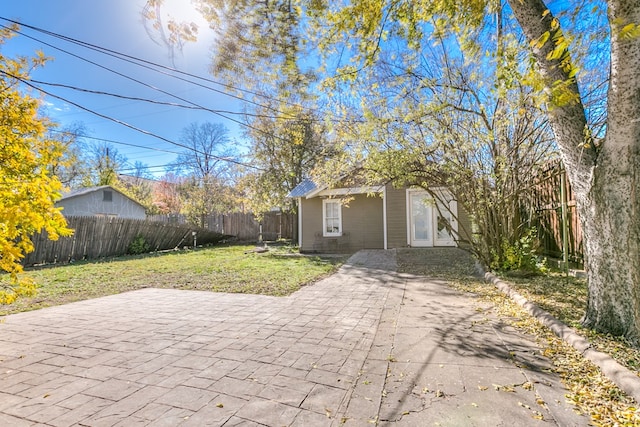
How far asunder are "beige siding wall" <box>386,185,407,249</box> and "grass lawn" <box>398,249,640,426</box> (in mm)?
4446

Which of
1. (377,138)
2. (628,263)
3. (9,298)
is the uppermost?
(377,138)

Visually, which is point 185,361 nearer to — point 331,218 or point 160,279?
point 160,279

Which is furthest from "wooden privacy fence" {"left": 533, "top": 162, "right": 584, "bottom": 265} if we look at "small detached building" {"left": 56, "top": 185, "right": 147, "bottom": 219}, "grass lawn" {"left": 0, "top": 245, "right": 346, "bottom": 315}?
"small detached building" {"left": 56, "top": 185, "right": 147, "bottom": 219}

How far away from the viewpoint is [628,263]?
286 centimetres

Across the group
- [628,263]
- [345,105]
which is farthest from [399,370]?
[345,105]

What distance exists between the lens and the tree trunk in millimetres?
2742

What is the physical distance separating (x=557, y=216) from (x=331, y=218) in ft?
26.2

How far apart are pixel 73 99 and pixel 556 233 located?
13.0 meters

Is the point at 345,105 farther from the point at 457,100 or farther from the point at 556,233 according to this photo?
the point at 556,233

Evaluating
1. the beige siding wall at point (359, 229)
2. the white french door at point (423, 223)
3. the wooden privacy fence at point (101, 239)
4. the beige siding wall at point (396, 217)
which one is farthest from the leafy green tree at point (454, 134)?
the wooden privacy fence at point (101, 239)

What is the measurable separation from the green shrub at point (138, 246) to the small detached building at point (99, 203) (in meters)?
6.12

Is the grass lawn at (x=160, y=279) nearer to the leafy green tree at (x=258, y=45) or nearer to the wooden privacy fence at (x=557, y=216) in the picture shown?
the leafy green tree at (x=258, y=45)

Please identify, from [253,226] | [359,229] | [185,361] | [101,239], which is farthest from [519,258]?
[253,226]

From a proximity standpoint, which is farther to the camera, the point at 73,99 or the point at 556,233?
the point at 73,99
